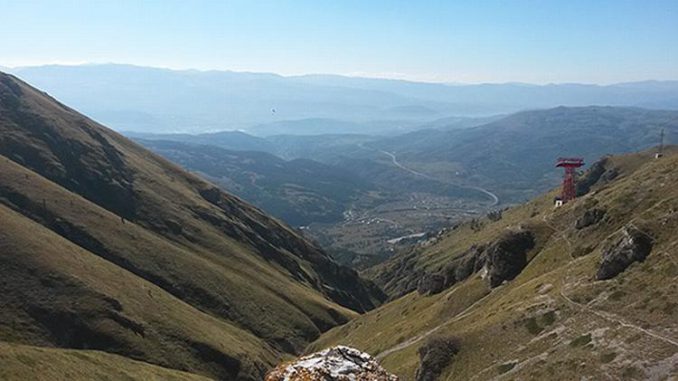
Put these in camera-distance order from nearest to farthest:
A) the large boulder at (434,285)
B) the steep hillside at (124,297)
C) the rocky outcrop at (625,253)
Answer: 1. the rocky outcrop at (625,253)
2. the steep hillside at (124,297)
3. the large boulder at (434,285)

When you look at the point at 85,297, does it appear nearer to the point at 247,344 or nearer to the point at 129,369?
the point at 129,369

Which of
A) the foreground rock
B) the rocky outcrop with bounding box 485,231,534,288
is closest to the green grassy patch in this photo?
the rocky outcrop with bounding box 485,231,534,288

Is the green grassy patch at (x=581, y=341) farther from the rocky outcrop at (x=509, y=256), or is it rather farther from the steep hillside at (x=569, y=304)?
the rocky outcrop at (x=509, y=256)

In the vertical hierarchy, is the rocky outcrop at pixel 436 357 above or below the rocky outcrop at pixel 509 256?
below

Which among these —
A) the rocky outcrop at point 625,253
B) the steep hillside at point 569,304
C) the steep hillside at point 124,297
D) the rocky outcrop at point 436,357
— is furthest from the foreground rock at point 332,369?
the steep hillside at point 124,297

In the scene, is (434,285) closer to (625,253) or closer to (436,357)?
(436,357)

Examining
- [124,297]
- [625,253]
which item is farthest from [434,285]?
[124,297]
